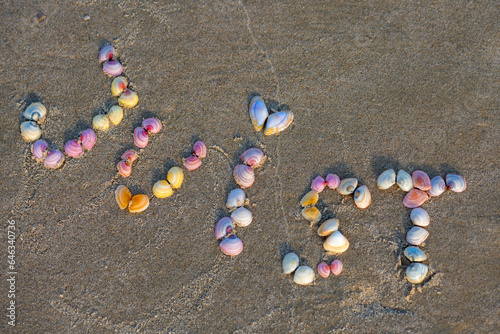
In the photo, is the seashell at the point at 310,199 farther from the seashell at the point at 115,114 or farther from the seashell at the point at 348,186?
the seashell at the point at 115,114

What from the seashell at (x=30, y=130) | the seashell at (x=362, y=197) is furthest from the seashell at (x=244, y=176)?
the seashell at (x=30, y=130)

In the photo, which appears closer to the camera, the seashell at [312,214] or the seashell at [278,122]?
the seashell at [312,214]

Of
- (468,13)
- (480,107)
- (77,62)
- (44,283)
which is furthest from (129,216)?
(468,13)

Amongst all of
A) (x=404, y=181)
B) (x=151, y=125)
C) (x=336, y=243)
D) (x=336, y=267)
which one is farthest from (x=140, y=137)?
(x=404, y=181)

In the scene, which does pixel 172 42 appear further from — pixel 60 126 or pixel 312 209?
pixel 312 209

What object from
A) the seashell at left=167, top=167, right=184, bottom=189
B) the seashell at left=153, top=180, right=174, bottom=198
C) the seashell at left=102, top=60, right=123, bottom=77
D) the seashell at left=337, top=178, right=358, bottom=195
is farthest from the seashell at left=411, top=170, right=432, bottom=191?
the seashell at left=102, top=60, right=123, bottom=77

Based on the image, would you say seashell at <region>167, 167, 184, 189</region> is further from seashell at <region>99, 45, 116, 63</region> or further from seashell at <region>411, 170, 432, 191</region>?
seashell at <region>411, 170, 432, 191</region>

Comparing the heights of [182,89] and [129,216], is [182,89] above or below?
above
